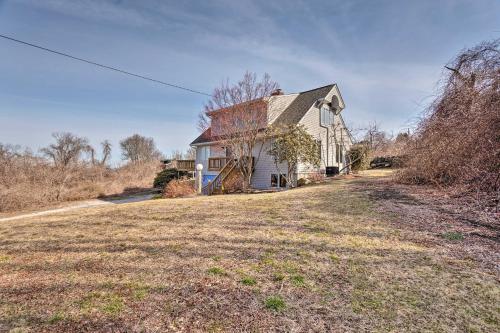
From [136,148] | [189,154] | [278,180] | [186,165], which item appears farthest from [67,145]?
[278,180]

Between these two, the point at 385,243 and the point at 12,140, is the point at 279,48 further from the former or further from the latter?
the point at 12,140

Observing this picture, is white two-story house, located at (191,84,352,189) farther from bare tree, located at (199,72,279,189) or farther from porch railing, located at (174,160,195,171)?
porch railing, located at (174,160,195,171)

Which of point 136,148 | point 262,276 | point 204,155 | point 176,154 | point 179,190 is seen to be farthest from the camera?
point 136,148

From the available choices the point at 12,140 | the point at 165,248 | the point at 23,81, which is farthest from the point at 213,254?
the point at 12,140

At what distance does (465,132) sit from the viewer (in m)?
5.98

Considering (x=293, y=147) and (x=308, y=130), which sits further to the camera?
(x=308, y=130)

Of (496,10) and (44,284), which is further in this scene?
(496,10)

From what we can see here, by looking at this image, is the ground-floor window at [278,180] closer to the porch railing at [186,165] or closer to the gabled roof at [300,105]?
the gabled roof at [300,105]

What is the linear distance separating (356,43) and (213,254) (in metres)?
13.3

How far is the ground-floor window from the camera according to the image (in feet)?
48.1

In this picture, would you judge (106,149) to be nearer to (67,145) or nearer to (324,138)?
(67,145)

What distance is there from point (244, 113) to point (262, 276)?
11990 mm

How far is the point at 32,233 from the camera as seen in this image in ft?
18.1

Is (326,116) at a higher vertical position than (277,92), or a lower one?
lower
